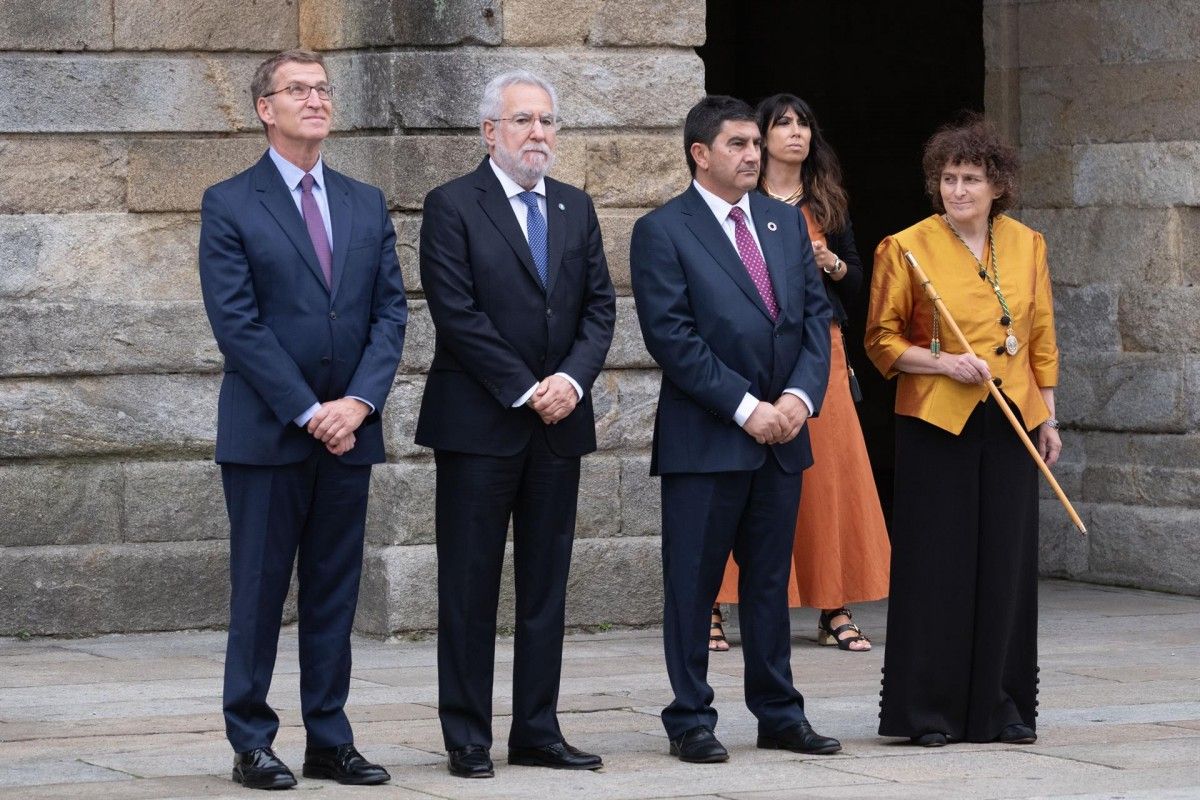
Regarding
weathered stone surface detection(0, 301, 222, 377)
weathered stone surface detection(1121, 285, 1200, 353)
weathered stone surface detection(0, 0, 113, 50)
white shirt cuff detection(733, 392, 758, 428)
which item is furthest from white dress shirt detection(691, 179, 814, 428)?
weathered stone surface detection(1121, 285, 1200, 353)

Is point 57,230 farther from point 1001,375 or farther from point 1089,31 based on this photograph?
point 1089,31

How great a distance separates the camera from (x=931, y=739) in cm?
681

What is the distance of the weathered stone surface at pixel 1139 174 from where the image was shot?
1032 centimetres

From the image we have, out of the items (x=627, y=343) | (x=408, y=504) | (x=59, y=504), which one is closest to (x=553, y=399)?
(x=408, y=504)

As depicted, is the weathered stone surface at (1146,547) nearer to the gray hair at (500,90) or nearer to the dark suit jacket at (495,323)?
the dark suit jacket at (495,323)

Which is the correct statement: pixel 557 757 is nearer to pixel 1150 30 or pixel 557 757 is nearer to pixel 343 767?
pixel 343 767

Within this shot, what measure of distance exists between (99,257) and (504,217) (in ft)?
9.74

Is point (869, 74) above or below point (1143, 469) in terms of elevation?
above

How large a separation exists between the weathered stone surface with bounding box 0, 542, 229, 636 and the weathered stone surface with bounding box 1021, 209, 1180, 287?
3914 mm

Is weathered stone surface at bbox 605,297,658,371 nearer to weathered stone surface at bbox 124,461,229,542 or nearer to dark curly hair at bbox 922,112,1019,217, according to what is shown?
weathered stone surface at bbox 124,461,229,542

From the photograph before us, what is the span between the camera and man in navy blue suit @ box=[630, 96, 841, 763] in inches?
259

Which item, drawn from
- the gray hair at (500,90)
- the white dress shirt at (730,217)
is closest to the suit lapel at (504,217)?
the gray hair at (500,90)

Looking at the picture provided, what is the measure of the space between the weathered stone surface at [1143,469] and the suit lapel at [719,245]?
423 cm

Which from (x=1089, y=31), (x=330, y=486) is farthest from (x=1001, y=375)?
(x=1089, y=31)
